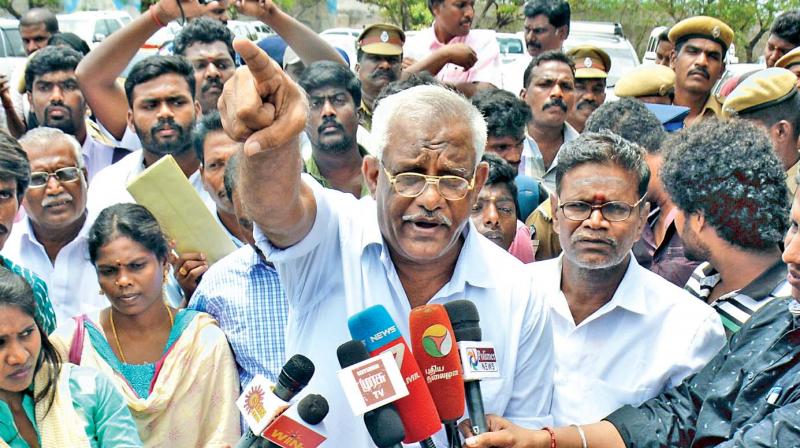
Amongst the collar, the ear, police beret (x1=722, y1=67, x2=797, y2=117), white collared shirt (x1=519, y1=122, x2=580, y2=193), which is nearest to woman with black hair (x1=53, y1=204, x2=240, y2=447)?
the ear

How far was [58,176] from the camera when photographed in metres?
4.55

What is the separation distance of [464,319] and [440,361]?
0.57 feet

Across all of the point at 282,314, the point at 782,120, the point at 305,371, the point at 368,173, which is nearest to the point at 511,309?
the point at 368,173

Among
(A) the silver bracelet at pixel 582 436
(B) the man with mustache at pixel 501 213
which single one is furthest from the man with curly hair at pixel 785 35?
(A) the silver bracelet at pixel 582 436

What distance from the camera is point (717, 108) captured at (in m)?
6.73

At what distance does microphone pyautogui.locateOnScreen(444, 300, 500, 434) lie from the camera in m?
2.39

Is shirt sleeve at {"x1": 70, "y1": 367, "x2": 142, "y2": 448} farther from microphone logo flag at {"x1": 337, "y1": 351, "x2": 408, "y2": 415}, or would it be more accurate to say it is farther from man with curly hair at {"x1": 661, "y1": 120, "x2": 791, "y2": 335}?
man with curly hair at {"x1": 661, "y1": 120, "x2": 791, "y2": 335}

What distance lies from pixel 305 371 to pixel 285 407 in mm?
98

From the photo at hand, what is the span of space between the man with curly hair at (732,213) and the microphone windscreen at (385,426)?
1.64 metres

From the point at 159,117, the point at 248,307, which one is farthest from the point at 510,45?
the point at 248,307

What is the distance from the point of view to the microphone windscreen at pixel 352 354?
230 cm

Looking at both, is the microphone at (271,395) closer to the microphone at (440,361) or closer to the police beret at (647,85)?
the microphone at (440,361)

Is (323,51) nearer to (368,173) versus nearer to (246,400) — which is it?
(368,173)

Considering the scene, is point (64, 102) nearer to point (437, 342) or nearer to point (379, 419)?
point (437, 342)
